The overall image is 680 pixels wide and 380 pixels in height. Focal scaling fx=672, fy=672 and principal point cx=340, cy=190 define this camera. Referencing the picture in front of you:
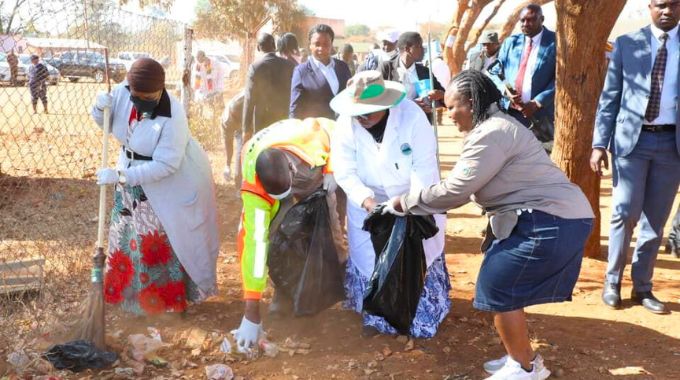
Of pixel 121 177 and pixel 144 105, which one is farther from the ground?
pixel 144 105

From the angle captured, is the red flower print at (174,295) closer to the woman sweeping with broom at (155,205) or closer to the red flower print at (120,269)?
the woman sweeping with broom at (155,205)

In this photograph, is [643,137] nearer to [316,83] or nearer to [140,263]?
[316,83]

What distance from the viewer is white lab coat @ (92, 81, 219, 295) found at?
380cm

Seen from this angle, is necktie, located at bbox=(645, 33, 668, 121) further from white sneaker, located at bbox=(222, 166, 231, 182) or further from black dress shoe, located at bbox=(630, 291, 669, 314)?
white sneaker, located at bbox=(222, 166, 231, 182)

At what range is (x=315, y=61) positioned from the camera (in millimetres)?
5746

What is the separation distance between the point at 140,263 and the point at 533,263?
7.59ft

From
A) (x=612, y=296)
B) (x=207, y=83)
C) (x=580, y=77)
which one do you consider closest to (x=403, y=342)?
(x=612, y=296)

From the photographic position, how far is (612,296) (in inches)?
173

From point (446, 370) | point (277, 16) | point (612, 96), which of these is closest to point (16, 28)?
point (446, 370)

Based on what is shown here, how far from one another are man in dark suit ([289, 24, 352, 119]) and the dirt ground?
1599 mm

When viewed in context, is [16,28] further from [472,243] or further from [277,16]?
[277,16]

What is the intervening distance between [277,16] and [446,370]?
104ft

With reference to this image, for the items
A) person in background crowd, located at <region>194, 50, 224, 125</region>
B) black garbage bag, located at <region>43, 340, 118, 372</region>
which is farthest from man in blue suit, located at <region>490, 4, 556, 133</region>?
person in background crowd, located at <region>194, 50, 224, 125</region>

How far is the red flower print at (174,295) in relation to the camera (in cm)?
411
